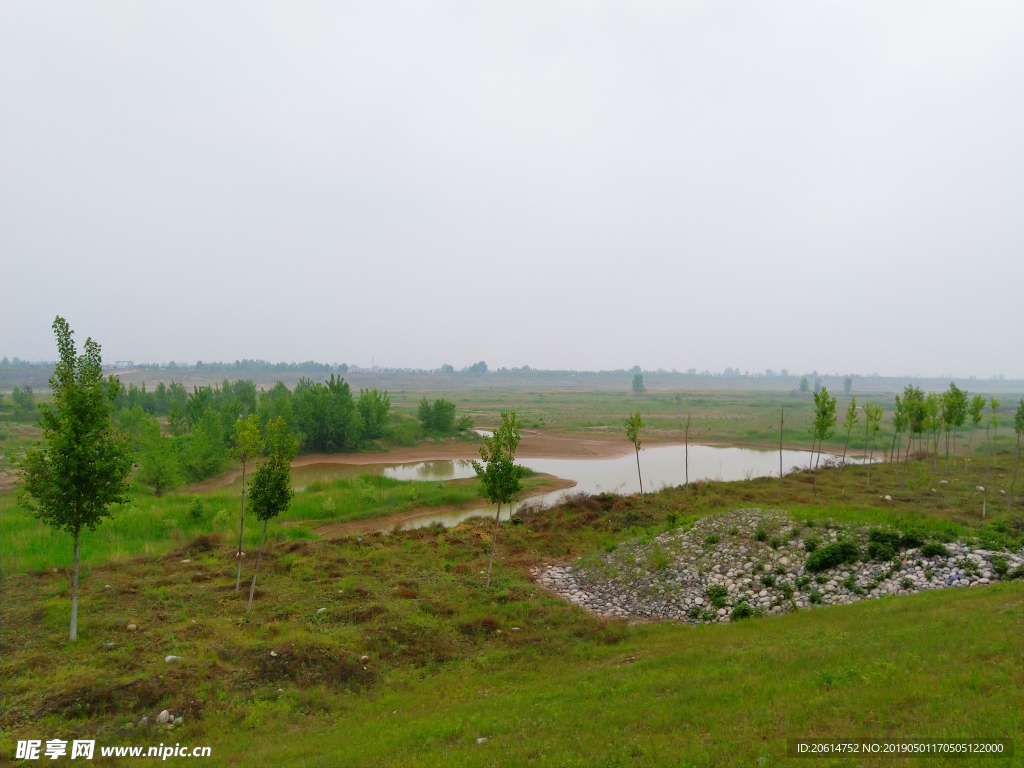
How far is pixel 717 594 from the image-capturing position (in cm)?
1819

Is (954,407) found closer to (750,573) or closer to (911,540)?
(911,540)

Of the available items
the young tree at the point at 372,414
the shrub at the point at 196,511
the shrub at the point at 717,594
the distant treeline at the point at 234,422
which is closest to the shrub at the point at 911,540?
the shrub at the point at 717,594

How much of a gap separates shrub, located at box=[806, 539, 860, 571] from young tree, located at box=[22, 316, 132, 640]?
2259 centimetres

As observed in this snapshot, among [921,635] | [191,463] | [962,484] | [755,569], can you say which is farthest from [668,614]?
[191,463]

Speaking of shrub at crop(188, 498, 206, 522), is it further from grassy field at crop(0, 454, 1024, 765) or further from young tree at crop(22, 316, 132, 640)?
young tree at crop(22, 316, 132, 640)

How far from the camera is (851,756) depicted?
6.93 meters

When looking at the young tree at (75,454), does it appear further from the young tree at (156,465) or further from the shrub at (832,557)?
the young tree at (156,465)

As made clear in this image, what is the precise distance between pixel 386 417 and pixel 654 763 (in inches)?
2517

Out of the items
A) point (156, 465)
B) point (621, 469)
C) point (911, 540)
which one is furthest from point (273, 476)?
point (621, 469)

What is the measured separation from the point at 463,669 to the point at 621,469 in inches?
1794

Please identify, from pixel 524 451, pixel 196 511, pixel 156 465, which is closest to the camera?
pixel 196 511

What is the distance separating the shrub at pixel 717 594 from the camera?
1780 centimetres

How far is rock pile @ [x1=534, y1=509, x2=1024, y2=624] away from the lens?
56.7 feet

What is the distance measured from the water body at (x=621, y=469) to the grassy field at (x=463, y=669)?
23.8 metres
